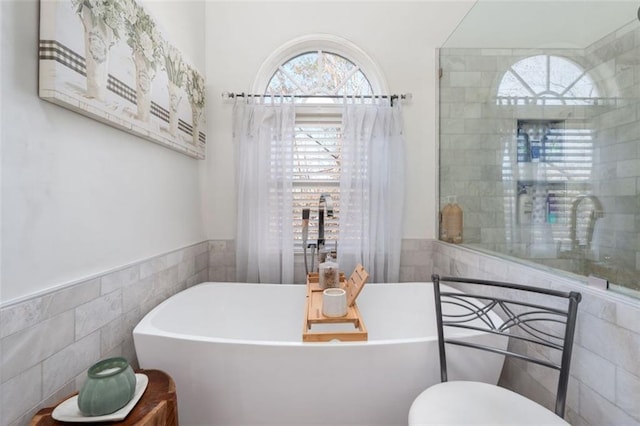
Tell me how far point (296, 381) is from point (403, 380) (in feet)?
1.49

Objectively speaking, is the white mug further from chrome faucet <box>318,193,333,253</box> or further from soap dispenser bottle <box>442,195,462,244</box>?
soap dispenser bottle <box>442,195,462,244</box>

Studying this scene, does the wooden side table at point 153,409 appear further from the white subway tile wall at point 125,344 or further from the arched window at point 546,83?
the arched window at point 546,83

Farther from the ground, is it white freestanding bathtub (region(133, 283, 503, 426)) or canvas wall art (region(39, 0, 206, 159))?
canvas wall art (region(39, 0, 206, 159))

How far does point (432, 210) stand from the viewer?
7.55 feet

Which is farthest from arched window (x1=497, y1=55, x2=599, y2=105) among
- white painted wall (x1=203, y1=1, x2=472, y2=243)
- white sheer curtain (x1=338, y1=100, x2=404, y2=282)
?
white sheer curtain (x1=338, y1=100, x2=404, y2=282)

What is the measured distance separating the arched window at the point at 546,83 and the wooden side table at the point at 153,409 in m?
2.52

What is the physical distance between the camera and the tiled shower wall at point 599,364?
0.87 meters

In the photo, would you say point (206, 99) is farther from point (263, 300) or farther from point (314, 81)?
point (263, 300)

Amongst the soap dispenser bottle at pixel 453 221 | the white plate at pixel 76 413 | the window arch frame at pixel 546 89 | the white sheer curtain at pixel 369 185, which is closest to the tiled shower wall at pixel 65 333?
the white plate at pixel 76 413

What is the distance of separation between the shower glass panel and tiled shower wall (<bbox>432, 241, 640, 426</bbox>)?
0.86 feet

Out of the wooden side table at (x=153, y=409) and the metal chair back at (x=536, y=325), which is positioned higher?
the metal chair back at (x=536, y=325)

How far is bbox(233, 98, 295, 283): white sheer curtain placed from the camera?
6.96 ft

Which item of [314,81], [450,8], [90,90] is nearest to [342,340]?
[90,90]

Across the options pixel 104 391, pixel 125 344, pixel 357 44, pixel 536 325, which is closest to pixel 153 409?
pixel 104 391
